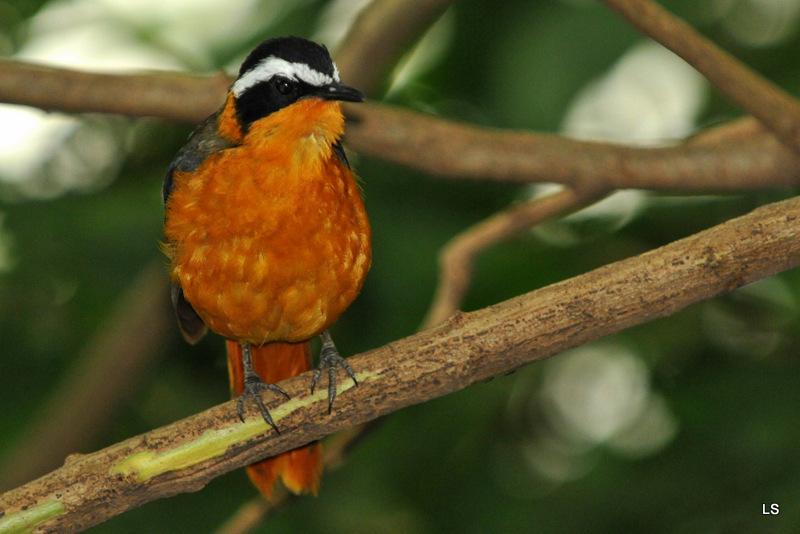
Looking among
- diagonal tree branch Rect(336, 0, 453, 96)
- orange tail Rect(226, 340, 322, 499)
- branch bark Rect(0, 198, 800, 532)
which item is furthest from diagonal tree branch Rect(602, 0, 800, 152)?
orange tail Rect(226, 340, 322, 499)

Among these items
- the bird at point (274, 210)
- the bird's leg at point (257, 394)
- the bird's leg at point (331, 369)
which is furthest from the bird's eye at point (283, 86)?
the bird's leg at point (257, 394)

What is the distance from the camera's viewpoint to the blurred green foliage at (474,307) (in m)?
4.59

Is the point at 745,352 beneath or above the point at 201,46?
above

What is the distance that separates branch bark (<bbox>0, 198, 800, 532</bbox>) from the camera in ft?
11.0

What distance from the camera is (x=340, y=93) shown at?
379 cm

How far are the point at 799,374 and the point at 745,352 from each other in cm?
35

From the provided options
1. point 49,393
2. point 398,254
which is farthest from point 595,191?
point 49,393

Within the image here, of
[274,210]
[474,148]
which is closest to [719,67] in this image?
[474,148]

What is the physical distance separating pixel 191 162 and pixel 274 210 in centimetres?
57

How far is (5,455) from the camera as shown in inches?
218

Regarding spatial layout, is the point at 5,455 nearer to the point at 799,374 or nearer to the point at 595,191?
the point at 595,191

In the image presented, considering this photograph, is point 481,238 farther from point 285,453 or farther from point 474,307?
point 285,453

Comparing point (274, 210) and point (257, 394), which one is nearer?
point (257, 394)

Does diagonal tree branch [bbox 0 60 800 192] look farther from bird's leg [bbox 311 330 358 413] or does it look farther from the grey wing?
bird's leg [bbox 311 330 358 413]
